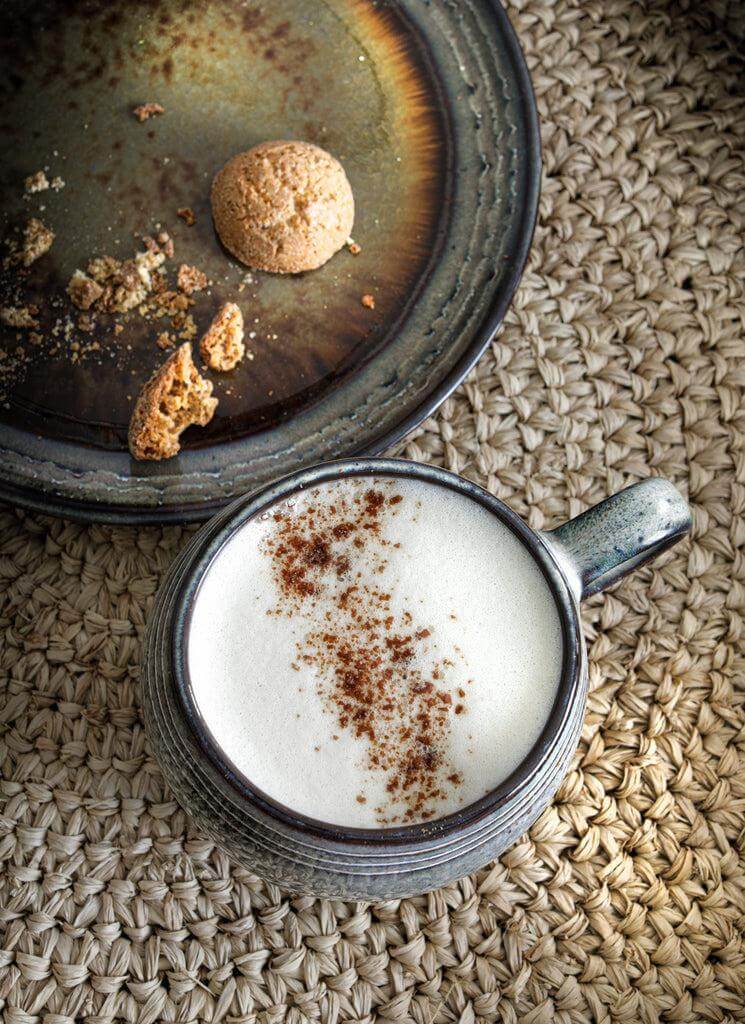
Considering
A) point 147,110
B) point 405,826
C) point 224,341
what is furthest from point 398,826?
point 147,110

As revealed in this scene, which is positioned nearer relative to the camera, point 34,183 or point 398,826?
point 398,826

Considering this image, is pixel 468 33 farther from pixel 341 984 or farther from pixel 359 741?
pixel 341 984

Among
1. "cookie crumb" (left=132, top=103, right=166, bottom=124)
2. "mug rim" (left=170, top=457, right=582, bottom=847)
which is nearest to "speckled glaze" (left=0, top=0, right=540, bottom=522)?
"cookie crumb" (left=132, top=103, right=166, bottom=124)

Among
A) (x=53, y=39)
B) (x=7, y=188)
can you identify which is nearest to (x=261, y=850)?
(x=7, y=188)

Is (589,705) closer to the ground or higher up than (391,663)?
closer to the ground

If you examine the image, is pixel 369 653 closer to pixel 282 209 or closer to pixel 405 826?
pixel 405 826

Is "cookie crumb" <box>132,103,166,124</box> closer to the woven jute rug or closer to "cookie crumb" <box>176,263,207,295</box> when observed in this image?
"cookie crumb" <box>176,263,207,295</box>

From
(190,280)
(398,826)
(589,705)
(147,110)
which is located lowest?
(589,705)
